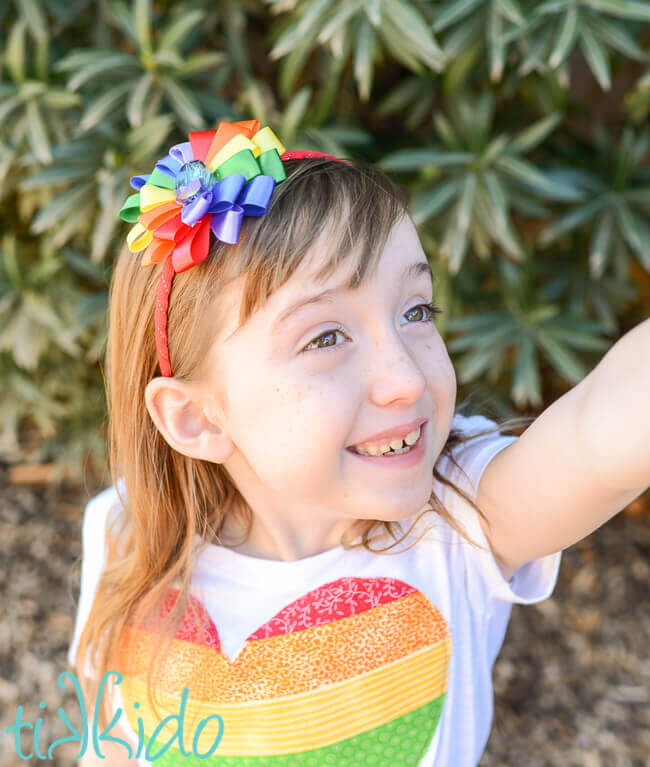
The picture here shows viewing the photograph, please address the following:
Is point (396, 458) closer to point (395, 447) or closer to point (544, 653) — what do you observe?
point (395, 447)

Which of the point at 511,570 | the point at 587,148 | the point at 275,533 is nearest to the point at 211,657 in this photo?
the point at 275,533

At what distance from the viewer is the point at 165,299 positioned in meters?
1.14

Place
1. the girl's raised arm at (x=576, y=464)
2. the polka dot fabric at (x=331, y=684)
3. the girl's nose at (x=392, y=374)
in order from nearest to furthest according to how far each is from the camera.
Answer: the girl's raised arm at (x=576, y=464)
the girl's nose at (x=392, y=374)
the polka dot fabric at (x=331, y=684)

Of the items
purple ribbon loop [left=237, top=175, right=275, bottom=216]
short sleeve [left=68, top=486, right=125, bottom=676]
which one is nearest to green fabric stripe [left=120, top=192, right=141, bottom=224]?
purple ribbon loop [left=237, top=175, right=275, bottom=216]

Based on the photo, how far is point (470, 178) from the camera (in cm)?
213

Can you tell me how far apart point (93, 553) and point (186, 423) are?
1.45ft

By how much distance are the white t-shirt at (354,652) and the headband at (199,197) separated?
40 centimetres

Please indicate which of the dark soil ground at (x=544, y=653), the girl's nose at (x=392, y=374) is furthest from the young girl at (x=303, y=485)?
the dark soil ground at (x=544, y=653)

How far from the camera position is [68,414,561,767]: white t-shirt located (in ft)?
3.98

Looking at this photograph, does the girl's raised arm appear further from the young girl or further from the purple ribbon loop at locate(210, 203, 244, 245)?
the purple ribbon loop at locate(210, 203, 244, 245)

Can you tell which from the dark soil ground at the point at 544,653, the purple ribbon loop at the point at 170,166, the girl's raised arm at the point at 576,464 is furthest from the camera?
the dark soil ground at the point at 544,653

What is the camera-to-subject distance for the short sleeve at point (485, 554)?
116 centimetres

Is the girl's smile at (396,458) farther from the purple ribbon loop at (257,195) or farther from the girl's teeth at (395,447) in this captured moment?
the purple ribbon loop at (257,195)

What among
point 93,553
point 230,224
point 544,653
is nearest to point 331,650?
point 93,553
